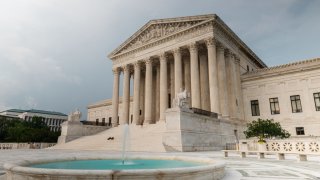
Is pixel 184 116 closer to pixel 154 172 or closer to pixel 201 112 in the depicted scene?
pixel 201 112

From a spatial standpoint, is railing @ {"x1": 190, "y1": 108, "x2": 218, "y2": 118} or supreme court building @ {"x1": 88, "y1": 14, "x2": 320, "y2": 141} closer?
railing @ {"x1": 190, "y1": 108, "x2": 218, "y2": 118}

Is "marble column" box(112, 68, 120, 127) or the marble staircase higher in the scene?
"marble column" box(112, 68, 120, 127)

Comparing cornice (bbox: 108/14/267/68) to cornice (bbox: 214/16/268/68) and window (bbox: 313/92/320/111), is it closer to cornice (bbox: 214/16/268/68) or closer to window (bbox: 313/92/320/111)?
cornice (bbox: 214/16/268/68)

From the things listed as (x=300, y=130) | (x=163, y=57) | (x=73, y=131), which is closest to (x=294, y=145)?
(x=300, y=130)

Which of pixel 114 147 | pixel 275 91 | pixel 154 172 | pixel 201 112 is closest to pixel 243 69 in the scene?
pixel 275 91

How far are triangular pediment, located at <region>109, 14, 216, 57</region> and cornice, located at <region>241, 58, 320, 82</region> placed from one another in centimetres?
1243

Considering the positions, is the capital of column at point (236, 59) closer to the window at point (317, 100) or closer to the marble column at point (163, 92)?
the marble column at point (163, 92)

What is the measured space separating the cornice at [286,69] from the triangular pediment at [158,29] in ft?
40.8

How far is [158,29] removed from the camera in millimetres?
42250

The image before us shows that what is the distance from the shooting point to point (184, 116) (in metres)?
24.9

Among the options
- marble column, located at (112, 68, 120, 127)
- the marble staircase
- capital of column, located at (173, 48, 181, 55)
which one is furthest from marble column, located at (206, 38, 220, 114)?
marble column, located at (112, 68, 120, 127)

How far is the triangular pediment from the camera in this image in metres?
37.0

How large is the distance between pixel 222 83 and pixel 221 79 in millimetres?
631

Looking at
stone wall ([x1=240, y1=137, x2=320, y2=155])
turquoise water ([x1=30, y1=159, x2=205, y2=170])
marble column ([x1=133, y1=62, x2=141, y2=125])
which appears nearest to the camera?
turquoise water ([x1=30, y1=159, x2=205, y2=170])
